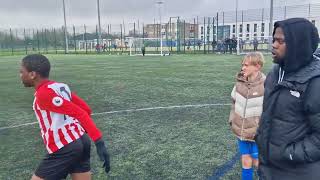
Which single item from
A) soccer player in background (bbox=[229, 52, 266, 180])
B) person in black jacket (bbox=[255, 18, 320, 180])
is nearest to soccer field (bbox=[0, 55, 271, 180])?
soccer player in background (bbox=[229, 52, 266, 180])

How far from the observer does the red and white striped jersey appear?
9.93 feet

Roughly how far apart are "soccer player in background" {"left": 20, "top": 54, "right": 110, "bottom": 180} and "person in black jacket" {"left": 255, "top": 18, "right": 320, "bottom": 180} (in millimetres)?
1403

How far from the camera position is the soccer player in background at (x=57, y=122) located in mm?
3037

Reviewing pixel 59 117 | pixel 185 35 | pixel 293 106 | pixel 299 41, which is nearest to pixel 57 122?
pixel 59 117

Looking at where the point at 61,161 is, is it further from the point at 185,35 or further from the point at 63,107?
the point at 185,35

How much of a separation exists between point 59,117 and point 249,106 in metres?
Result: 2.03

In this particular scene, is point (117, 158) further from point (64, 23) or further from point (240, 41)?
point (64, 23)

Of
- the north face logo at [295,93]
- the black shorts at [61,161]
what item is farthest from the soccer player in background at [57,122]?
Answer: the north face logo at [295,93]

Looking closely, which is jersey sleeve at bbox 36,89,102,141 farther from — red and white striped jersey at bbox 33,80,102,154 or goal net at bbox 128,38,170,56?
goal net at bbox 128,38,170,56

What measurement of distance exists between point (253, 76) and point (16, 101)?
27.5ft

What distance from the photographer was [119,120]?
25.5 feet

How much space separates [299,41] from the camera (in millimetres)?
2256

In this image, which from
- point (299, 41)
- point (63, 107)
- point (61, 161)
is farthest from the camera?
point (61, 161)

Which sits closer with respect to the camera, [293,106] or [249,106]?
[293,106]
